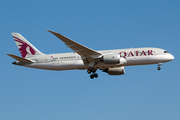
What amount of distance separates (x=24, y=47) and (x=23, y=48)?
0.85 feet

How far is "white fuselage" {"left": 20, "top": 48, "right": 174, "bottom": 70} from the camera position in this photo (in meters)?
48.2

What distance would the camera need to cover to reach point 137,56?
1895 inches

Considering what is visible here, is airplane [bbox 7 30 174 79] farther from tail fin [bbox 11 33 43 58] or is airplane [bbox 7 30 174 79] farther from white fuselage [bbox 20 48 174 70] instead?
tail fin [bbox 11 33 43 58]

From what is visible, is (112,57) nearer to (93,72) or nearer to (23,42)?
(93,72)

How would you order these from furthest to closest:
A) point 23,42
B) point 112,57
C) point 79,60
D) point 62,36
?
point 23,42 → point 79,60 → point 112,57 → point 62,36

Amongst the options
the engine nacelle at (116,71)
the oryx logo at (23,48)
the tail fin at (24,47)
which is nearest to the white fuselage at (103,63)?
the tail fin at (24,47)

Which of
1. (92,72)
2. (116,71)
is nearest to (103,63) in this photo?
(92,72)

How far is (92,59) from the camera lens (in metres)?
48.3

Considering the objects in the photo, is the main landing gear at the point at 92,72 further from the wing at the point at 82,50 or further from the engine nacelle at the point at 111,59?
the engine nacelle at the point at 111,59

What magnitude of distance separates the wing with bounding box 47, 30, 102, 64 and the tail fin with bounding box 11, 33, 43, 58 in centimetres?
915

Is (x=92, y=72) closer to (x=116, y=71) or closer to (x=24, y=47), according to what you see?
(x=116, y=71)

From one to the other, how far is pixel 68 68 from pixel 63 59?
5.71ft

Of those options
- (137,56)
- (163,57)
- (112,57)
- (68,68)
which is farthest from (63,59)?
(163,57)

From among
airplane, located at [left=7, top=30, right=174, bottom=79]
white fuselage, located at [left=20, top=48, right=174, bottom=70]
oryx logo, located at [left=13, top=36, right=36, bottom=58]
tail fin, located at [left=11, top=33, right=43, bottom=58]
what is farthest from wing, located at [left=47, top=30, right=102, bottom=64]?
oryx logo, located at [left=13, top=36, right=36, bottom=58]
